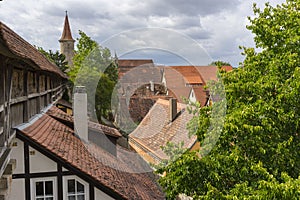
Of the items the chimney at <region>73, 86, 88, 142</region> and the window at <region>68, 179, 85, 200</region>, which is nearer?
the window at <region>68, 179, 85, 200</region>


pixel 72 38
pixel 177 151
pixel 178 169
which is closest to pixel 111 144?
pixel 177 151

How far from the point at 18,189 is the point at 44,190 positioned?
1.45 ft

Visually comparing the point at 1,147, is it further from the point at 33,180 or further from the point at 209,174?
the point at 209,174

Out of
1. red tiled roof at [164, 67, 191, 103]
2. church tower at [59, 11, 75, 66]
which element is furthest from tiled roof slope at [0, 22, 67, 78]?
church tower at [59, 11, 75, 66]

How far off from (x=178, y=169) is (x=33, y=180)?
302 centimetres

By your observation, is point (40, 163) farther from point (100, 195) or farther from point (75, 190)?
point (100, 195)

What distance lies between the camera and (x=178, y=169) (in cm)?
705

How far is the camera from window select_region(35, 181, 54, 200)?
18.8ft

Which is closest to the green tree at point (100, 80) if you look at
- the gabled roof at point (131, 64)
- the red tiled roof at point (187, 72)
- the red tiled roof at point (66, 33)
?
the gabled roof at point (131, 64)

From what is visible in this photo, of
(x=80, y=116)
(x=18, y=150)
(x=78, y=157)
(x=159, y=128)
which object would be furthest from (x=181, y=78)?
(x=18, y=150)

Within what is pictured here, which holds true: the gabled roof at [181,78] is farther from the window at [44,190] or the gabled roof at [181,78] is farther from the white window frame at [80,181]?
the window at [44,190]

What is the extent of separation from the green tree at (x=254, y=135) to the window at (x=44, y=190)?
8.78 ft

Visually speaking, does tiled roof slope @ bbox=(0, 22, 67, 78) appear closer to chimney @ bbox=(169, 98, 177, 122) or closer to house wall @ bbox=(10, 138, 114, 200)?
house wall @ bbox=(10, 138, 114, 200)

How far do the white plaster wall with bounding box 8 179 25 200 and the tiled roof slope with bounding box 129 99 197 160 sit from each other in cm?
841
